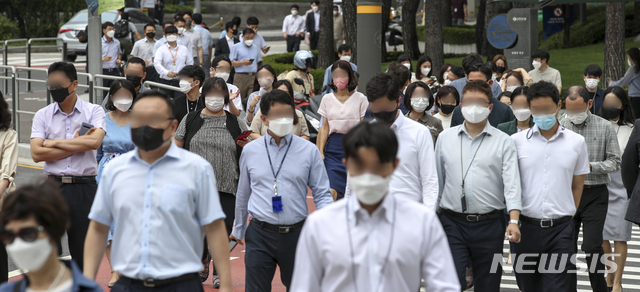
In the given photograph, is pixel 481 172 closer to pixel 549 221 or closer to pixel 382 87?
pixel 549 221

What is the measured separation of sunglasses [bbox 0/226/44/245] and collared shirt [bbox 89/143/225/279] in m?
0.79

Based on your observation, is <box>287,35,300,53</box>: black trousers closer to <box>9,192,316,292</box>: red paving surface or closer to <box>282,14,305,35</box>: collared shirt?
<box>282,14,305,35</box>: collared shirt

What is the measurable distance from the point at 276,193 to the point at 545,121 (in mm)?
2140

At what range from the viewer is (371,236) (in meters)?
3.31

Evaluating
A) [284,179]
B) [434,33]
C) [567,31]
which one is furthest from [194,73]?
[567,31]

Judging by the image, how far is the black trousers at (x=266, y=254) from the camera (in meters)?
5.62

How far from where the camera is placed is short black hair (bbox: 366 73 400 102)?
5.57m

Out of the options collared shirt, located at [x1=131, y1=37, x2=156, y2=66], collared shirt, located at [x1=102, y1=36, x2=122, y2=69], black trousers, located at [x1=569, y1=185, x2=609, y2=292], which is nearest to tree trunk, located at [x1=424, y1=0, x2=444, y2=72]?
collared shirt, located at [x1=131, y1=37, x2=156, y2=66]

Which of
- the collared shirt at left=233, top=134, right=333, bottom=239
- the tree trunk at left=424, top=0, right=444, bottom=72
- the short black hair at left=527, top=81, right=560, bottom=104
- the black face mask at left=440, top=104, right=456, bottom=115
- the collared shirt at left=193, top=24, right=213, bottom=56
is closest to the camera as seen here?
the collared shirt at left=233, top=134, right=333, bottom=239

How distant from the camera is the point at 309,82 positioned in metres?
11.8

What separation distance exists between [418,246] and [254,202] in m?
2.59

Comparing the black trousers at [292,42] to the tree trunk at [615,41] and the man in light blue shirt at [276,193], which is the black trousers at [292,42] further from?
the man in light blue shirt at [276,193]

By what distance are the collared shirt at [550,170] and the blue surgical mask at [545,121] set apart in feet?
0.20

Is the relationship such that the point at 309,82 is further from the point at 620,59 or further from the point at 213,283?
the point at 620,59
